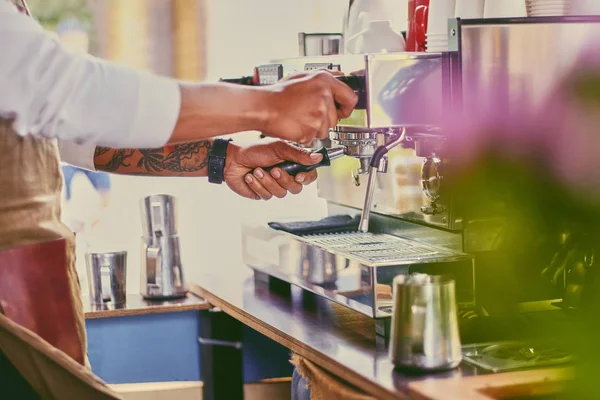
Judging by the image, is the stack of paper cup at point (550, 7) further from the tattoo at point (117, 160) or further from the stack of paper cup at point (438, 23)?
the tattoo at point (117, 160)

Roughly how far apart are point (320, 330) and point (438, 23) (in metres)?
0.68

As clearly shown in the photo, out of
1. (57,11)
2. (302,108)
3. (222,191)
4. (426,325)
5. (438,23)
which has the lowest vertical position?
(426,325)

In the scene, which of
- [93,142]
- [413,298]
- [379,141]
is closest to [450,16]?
[379,141]

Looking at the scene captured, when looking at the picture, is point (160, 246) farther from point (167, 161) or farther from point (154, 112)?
point (154, 112)

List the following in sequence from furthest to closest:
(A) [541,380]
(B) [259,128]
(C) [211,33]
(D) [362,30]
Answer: (C) [211,33]
(D) [362,30]
(A) [541,380]
(B) [259,128]

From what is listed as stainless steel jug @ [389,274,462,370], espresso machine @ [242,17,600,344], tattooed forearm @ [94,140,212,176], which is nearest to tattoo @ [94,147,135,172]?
tattooed forearm @ [94,140,212,176]

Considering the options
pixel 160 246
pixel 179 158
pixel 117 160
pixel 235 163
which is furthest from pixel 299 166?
pixel 160 246

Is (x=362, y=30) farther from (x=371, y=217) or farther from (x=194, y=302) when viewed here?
(x=194, y=302)

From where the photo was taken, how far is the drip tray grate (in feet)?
6.22

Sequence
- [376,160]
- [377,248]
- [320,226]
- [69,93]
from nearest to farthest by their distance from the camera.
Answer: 1. [69,93]
2. [376,160]
3. [377,248]
4. [320,226]

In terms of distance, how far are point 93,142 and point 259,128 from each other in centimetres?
26

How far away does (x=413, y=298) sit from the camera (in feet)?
5.44

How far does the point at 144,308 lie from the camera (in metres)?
2.65

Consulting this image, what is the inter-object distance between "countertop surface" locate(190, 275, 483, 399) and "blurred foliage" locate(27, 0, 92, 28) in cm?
84
